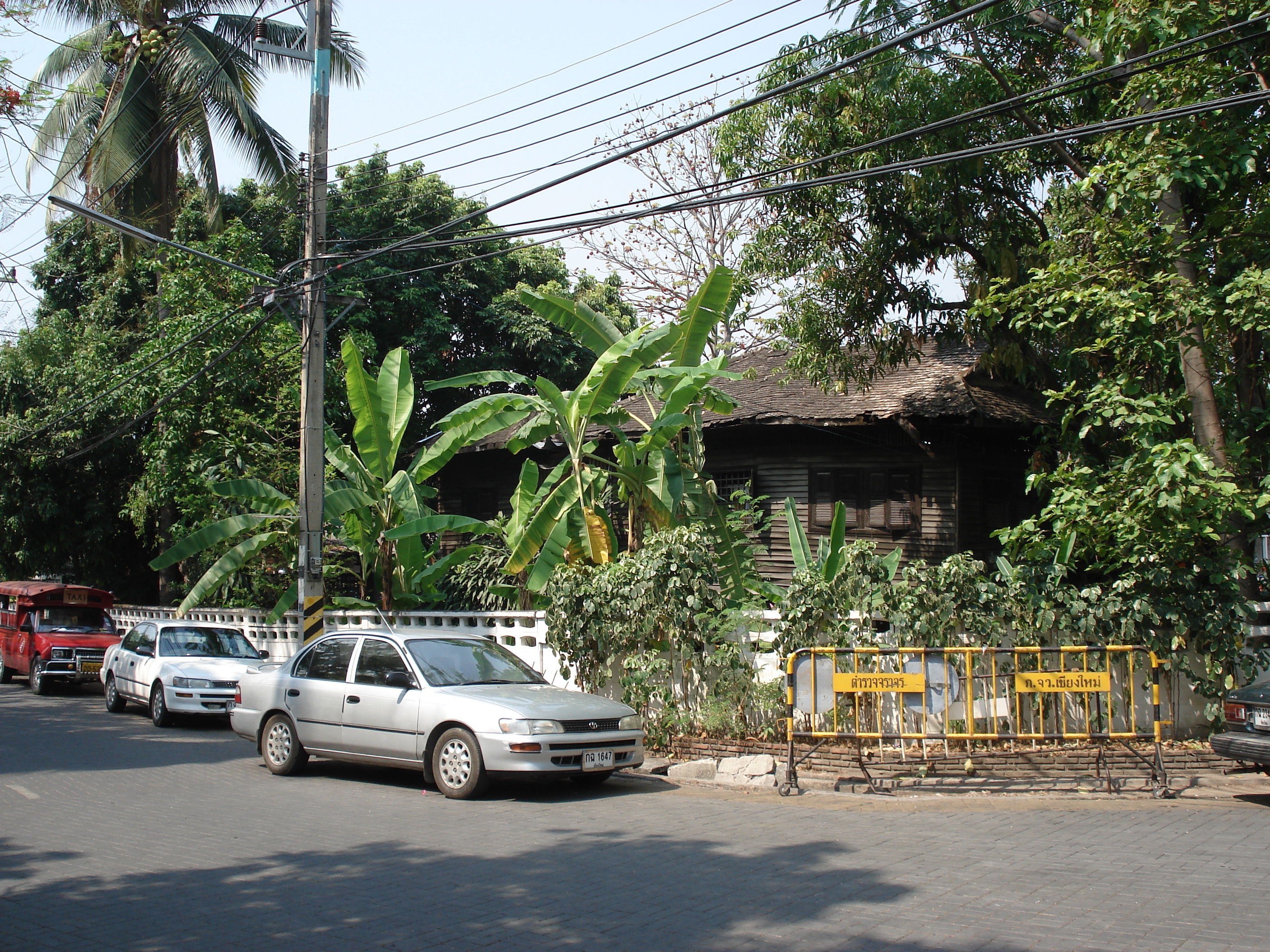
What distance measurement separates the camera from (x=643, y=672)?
39.0 feet

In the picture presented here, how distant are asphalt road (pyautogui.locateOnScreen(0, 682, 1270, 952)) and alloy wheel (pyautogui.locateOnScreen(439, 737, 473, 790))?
0.21m

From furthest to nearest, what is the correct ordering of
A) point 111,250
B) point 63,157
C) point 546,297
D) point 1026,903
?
point 111,250, point 63,157, point 546,297, point 1026,903

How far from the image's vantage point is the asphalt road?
18.2ft

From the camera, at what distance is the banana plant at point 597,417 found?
565 inches

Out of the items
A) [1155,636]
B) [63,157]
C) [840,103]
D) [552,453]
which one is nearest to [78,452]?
[63,157]

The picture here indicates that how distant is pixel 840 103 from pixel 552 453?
32.2 feet

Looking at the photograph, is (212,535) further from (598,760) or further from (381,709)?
(598,760)

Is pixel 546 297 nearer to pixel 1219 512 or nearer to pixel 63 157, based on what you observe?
pixel 1219 512

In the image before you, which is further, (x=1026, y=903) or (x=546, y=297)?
(x=546, y=297)

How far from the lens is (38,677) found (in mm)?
19406

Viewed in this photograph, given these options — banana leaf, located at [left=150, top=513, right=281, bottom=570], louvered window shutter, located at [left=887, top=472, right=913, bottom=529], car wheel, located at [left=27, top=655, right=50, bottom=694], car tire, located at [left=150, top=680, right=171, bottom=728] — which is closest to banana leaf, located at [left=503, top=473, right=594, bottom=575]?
banana leaf, located at [left=150, top=513, right=281, bottom=570]

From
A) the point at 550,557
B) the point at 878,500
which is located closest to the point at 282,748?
the point at 550,557

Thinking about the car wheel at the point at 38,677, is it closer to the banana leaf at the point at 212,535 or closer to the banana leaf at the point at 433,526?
the banana leaf at the point at 212,535

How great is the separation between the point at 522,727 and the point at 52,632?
1468cm
